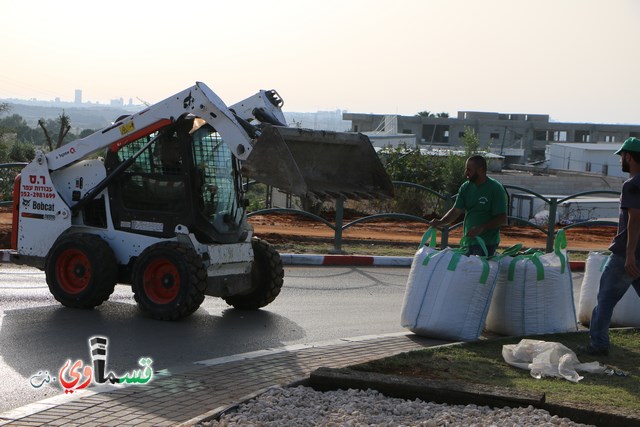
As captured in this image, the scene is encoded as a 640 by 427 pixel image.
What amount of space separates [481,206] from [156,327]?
3.67 metres

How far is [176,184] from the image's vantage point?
1115cm

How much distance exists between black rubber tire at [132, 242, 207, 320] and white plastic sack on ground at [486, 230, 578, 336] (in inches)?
124

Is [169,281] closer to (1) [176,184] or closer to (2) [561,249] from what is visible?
(1) [176,184]

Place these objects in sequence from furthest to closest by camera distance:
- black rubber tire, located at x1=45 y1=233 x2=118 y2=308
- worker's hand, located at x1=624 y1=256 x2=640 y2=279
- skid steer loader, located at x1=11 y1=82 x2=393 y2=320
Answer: black rubber tire, located at x1=45 y1=233 x2=118 y2=308 → skid steer loader, located at x1=11 y1=82 x2=393 y2=320 → worker's hand, located at x1=624 y1=256 x2=640 y2=279

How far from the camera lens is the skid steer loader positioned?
1068cm

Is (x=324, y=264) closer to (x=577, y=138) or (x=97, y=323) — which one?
(x=97, y=323)

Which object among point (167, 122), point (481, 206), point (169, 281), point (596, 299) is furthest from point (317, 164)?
point (596, 299)

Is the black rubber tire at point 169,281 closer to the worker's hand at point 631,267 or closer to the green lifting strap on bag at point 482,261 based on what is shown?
the green lifting strap on bag at point 482,261

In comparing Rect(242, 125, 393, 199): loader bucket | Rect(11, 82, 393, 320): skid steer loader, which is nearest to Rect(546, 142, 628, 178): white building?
Rect(242, 125, 393, 199): loader bucket

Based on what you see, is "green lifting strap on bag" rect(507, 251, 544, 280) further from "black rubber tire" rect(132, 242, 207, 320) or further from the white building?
the white building

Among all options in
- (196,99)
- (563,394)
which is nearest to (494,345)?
(563,394)

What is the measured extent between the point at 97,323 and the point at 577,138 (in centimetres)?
10448

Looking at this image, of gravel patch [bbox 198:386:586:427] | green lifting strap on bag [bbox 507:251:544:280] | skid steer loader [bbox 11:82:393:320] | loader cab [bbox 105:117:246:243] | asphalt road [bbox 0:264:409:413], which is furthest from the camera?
loader cab [bbox 105:117:246:243]

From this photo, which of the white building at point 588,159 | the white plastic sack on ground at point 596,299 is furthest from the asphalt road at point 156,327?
the white building at point 588,159
